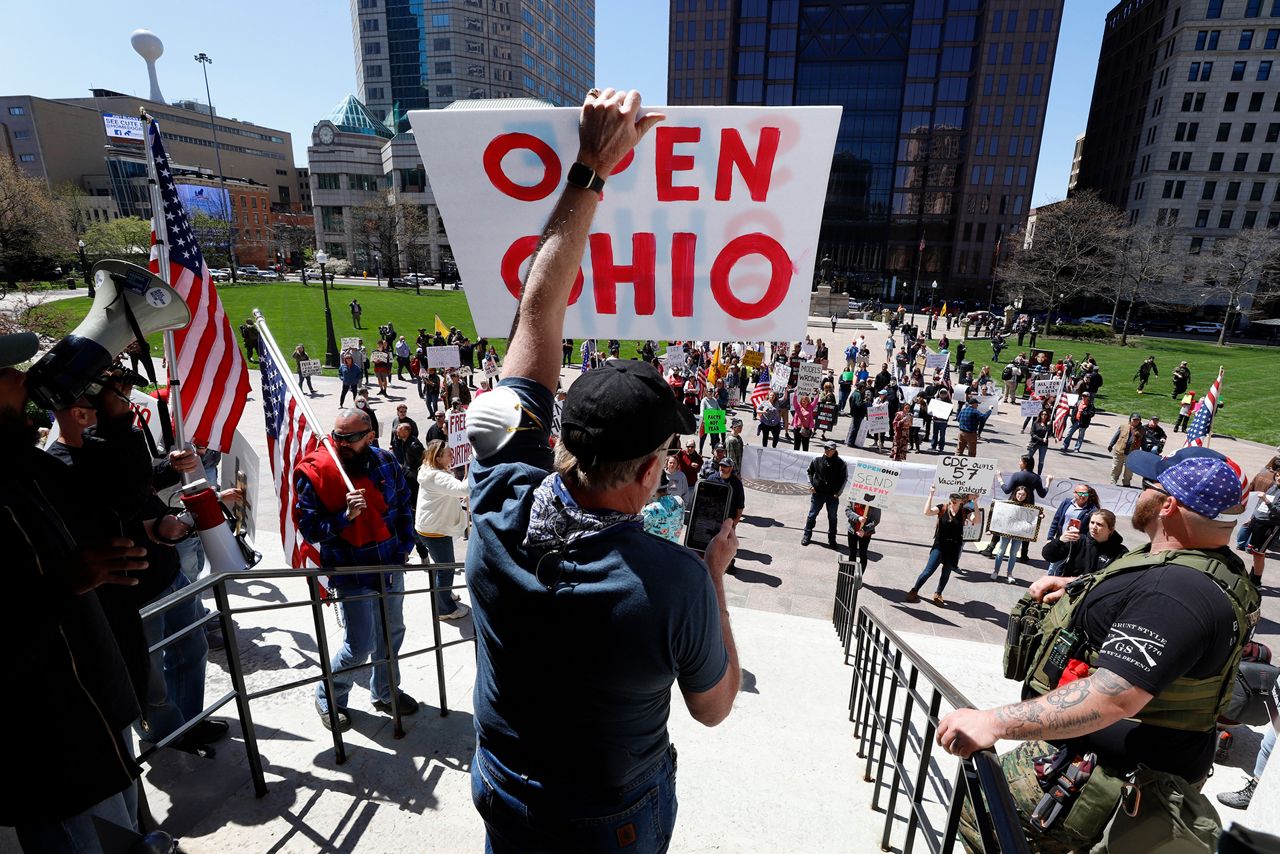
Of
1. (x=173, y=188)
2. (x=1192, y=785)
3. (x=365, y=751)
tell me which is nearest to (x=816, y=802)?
(x=1192, y=785)

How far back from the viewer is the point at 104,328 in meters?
3.08

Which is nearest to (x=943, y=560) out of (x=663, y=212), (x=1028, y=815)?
(x=1028, y=815)

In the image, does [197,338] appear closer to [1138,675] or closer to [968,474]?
[1138,675]

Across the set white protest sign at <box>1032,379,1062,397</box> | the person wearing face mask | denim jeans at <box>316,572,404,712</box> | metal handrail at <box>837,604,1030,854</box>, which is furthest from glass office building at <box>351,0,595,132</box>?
metal handrail at <box>837,604,1030,854</box>

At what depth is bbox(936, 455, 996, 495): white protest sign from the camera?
35.9 ft

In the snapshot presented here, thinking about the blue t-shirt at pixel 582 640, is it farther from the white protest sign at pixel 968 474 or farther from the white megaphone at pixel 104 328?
the white protest sign at pixel 968 474

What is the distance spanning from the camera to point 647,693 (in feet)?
4.81

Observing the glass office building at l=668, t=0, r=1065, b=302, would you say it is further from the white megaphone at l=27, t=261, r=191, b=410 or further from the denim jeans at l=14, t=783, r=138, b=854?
the denim jeans at l=14, t=783, r=138, b=854

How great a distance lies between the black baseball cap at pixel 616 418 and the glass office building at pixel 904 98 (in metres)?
80.6

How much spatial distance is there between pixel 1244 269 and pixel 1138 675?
68099mm

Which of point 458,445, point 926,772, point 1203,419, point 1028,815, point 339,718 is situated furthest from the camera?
point 1203,419

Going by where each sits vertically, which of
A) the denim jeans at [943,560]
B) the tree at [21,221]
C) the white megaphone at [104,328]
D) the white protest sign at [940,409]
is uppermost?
the tree at [21,221]

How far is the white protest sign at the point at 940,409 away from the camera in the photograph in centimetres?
1783

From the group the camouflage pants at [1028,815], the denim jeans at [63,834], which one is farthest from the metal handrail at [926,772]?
the denim jeans at [63,834]
